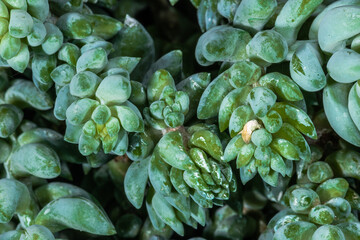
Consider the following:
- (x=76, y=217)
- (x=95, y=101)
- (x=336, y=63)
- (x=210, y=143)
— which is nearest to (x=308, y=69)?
(x=336, y=63)

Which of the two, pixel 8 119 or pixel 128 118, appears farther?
pixel 8 119

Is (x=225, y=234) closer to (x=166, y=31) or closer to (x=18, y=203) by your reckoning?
(x=18, y=203)

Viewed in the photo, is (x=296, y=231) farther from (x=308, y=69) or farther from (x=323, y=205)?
(x=308, y=69)

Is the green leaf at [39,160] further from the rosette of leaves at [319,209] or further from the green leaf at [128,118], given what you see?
the rosette of leaves at [319,209]

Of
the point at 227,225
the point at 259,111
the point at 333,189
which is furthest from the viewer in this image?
the point at 227,225

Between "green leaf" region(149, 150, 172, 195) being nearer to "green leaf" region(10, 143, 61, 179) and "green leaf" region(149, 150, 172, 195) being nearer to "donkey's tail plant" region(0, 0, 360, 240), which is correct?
"donkey's tail plant" region(0, 0, 360, 240)

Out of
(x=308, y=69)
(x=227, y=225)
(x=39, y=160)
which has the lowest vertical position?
(x=227, y=225)

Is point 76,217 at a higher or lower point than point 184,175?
lower

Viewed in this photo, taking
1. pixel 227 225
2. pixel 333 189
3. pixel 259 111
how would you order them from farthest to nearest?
pixel 227 225
pixel 333 189
pixel 259 111
